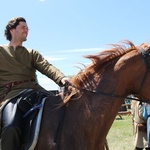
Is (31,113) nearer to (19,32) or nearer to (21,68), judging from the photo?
(21,68)

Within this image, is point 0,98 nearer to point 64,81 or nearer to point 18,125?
point 18,125

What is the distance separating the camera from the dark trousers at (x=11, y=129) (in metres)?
4.05

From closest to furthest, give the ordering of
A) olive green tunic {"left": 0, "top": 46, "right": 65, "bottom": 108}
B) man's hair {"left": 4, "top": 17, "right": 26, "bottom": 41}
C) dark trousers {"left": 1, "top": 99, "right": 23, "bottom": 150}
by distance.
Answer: dark trousers {"left": 1, "top": 99, "right": 23, "bottom": 150}
olive green tunic {"left": 0, "top": 46, "right": 65, "bottom": 108}
man's hair {"left": 4, "top": 17, "right": 26, "bottom": 41}

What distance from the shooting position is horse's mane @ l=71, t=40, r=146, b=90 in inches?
169

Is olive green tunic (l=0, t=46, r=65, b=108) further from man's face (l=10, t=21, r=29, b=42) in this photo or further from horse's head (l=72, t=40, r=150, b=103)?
horse's head (l=72, t=40, r=150, b=103)

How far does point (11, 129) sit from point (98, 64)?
1424 mm

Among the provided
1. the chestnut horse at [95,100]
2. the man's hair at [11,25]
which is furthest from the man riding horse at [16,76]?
the chestnut horse at [95,100]

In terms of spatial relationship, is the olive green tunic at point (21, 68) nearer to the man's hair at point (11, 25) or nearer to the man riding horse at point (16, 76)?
the man riding horse at point (16, 76)

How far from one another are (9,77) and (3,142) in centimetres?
96

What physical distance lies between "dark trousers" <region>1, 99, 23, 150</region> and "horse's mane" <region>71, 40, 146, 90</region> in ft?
2.93

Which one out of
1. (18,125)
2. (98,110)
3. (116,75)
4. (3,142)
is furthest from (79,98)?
(3,142)

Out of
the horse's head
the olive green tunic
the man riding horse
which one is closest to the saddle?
the man riding horse

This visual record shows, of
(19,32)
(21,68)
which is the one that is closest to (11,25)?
(19,32)

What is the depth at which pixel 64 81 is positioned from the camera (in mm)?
4438
